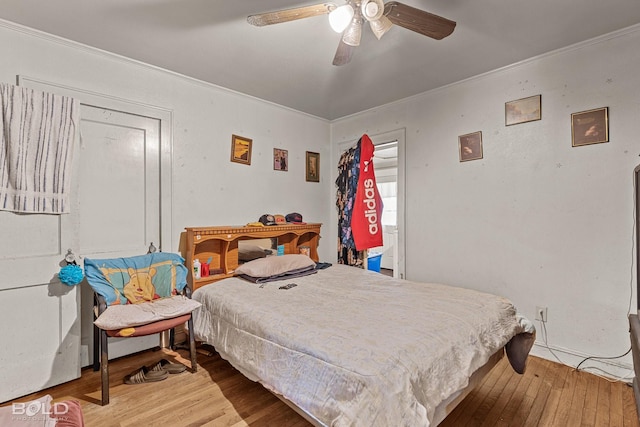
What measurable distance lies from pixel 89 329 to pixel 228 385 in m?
1.25

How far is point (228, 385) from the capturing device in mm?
2176

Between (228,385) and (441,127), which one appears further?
(441,127)

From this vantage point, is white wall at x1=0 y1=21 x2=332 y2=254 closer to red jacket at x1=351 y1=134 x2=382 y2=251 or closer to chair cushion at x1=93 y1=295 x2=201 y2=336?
chair cushion at x1=93 y1=295 x2=201 y2=336

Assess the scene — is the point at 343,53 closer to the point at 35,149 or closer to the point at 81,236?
the point at 35,149

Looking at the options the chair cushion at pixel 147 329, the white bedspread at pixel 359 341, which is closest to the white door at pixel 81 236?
the chair cushion at pixel 147 329

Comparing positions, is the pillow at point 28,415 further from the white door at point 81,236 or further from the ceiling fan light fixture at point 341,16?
the ceiling fan light fixture at point 341,16

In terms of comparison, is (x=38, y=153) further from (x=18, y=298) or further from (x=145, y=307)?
(x=145, y=307)

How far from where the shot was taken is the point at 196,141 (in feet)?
10.00

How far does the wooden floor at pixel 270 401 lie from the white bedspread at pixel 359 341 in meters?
0.26

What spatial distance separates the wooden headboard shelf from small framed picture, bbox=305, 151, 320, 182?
766 millimetres

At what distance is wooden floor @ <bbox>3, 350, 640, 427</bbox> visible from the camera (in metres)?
1.80

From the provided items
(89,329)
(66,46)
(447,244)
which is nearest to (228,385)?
(89,329)

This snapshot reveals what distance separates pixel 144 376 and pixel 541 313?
124 inches

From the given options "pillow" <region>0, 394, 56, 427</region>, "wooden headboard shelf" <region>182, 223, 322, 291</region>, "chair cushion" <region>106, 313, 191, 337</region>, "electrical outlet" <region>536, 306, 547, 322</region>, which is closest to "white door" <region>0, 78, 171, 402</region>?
"wooden headboard shelf" <region>182, 223, 322, 291</region>
